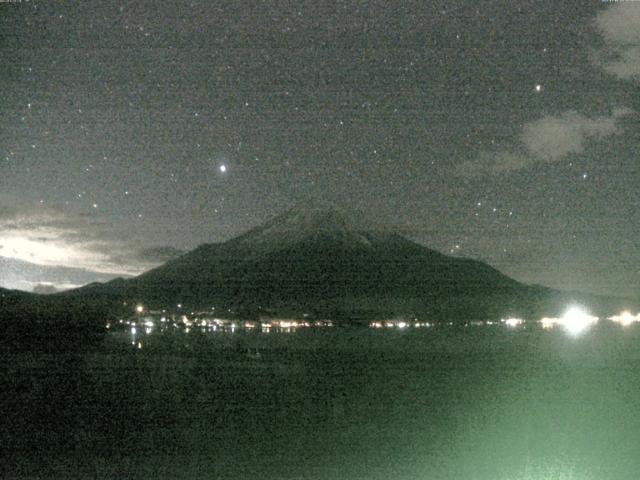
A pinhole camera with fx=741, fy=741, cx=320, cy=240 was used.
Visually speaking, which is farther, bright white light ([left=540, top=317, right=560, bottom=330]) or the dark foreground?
bright white light ([left=540, top=317, right=560, bottom=330])

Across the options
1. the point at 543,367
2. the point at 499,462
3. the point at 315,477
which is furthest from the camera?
the point at 543,367

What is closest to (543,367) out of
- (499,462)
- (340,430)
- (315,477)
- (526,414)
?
(526,414)

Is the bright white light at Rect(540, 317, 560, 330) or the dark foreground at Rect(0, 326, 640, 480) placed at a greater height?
the bright white light at Rect(540, 317, 560, 330)

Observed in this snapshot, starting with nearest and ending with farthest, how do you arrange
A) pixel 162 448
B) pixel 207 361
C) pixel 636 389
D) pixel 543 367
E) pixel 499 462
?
1. pixel 499 462
2. pixel 162 448
3. pixel 636 389
4. pixel 543 367
5. pixel 207 361

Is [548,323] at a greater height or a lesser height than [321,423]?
greater

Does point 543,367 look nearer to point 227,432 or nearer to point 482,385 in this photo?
point 482,385

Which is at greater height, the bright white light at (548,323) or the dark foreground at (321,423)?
the bright white light at (548,323)

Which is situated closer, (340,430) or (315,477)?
(315,477)

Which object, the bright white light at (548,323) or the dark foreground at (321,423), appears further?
the bright white light at (548,323)
